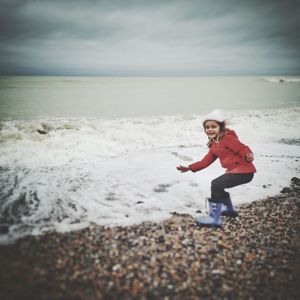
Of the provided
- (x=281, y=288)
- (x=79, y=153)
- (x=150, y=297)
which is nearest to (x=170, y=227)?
(x=150, y=297)

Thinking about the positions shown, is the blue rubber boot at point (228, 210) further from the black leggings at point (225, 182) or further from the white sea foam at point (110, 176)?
the white sea foam at point (110, 176)

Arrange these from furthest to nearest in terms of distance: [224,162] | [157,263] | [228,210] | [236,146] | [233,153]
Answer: [228,210] → [224,162] → [233,153] → [236,146] → [157,263]

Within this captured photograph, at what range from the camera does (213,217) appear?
191 inches

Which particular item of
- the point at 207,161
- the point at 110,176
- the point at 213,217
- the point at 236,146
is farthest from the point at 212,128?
the point at 110,176

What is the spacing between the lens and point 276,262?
379 cm

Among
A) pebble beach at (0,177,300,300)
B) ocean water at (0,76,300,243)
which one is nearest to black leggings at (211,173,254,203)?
pebble beach at (0,177,300,300)

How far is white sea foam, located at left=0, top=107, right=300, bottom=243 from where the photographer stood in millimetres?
5188

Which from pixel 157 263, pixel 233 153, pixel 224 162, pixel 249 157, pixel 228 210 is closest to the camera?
pixel 157 263

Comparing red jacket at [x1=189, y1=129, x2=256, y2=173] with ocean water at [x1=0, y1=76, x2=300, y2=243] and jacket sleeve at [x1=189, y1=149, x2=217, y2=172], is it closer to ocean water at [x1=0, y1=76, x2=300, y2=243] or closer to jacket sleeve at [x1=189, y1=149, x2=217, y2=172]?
jacket sleeve at [x1=189, y1=149, x2=217, y2=172]

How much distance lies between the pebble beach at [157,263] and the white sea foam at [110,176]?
529mm

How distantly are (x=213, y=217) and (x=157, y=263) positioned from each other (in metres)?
1.71

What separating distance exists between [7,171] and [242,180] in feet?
23.0

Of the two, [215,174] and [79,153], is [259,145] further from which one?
[79,153]

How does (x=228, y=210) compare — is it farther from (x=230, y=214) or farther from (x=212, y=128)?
(x=212, y=128)
